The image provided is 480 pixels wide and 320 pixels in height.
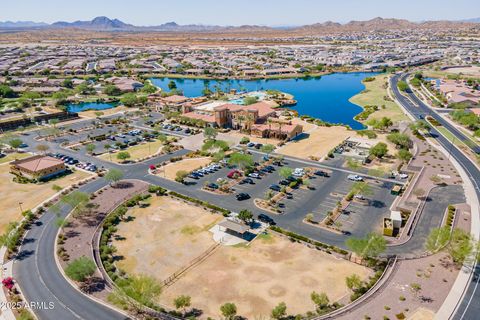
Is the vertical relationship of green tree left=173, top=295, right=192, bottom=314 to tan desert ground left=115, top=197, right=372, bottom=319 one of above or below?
above

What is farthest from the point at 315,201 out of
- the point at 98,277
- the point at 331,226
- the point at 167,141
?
the point at 167,141

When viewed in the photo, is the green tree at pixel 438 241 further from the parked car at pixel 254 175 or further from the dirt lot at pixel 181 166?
→ the dirt lot at pixel 181 166

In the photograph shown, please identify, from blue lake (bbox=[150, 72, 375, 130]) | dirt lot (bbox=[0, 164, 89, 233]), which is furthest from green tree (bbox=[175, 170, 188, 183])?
blue lake (bbox=[150, 72, 375, 130])

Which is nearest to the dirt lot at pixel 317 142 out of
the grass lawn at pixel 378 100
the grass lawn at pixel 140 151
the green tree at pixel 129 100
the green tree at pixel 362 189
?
the green tree at pixel 362 189

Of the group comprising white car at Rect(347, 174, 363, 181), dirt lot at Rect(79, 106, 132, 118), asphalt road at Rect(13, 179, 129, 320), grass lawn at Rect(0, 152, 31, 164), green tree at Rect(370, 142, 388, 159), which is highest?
green tree at Rect(370, 142, 388, 159)

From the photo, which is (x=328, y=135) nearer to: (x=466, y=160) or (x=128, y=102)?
(x=466, y=160)

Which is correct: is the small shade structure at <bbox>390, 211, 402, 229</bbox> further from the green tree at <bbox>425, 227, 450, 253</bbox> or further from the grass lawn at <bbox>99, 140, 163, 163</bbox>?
the grass lawn at <bbox>99, 140, 163, 163</bbox>
